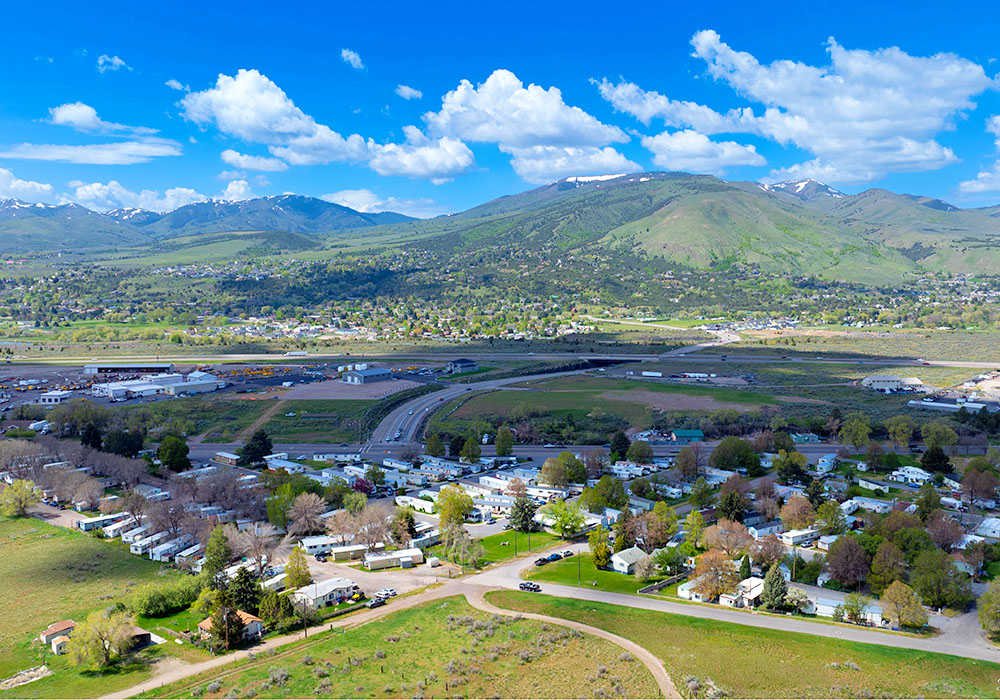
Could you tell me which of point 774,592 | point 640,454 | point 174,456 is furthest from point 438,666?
point 174,456

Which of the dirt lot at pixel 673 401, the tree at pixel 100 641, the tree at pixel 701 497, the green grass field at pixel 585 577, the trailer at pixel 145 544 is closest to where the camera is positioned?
the tree at pixel 100 641

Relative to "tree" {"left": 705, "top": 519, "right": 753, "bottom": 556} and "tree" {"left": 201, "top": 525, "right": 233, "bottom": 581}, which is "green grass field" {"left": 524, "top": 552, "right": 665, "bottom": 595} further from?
"tree" {"left": 201, "top": 525, "right": 233, "bottom": 581}

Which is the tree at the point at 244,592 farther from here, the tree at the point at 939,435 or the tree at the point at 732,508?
the tree at the point at 939,435

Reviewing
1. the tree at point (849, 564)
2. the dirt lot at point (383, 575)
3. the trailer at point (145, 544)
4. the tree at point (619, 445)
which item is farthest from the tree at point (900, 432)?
the trailer at point (145, 544)

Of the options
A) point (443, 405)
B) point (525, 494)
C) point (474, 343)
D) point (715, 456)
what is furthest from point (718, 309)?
point (525, 494)

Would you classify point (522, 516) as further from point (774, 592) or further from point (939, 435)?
point (939, 435)
